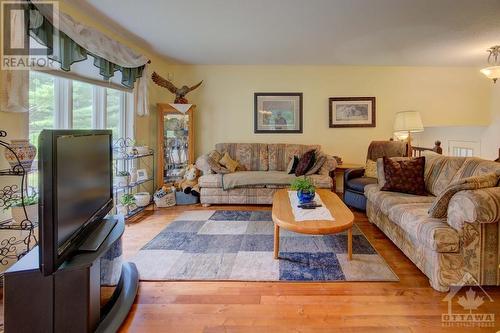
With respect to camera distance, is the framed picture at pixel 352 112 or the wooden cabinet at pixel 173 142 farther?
the framed picture at pixel 352 112

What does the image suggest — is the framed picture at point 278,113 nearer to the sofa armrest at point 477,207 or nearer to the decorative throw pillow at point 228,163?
the decorative throw pillow at point 228,163

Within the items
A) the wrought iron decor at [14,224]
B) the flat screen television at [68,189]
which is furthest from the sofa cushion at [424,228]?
the wrought iron decor at [14,224]

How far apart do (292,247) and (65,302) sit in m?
1.94

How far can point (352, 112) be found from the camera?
5.37m

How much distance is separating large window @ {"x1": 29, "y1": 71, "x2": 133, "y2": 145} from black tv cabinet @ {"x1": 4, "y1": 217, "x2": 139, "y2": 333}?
1566 mm

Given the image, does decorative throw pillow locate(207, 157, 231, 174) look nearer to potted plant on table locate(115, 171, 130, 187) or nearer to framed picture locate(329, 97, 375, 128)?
potted plant on table locate(115, 171, 130, 187)

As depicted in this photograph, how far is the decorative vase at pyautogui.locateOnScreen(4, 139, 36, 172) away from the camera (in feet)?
Answer: 6.72

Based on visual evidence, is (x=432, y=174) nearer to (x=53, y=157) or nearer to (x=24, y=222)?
(x=53, y=157)

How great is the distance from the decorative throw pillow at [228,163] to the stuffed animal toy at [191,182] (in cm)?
48

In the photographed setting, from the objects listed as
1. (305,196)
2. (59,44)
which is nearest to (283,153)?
(305,196)

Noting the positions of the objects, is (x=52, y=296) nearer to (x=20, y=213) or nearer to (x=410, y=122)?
(x=20, y=213)

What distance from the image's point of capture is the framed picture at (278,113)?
538 cm

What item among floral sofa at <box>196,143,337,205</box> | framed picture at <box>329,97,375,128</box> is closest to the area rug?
floral sofa at <box>196,143,337,205</box>

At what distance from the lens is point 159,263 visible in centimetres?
254
